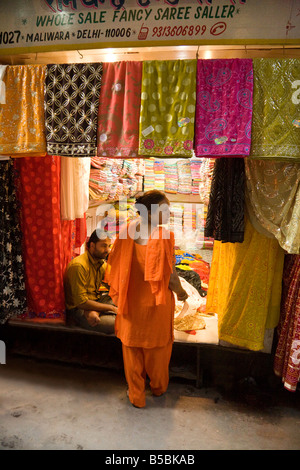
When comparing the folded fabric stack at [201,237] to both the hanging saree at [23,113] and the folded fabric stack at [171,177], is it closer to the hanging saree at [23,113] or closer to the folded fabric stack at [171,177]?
the folded fabric stack at [171,177]

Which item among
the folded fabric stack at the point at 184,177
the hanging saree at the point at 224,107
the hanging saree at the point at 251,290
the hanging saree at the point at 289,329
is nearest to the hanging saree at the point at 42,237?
the hanging saree at the point at 224,107

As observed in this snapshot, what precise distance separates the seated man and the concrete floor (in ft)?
1.85

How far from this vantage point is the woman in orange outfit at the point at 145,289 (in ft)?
9.12

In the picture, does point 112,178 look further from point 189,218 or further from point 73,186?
point 189,218

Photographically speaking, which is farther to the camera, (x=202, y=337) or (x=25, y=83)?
(x=202, y=337)

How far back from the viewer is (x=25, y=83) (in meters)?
2.81

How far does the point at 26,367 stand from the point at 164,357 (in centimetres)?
159

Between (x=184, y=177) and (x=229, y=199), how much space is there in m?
2.74

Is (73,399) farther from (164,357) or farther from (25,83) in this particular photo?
(25,83)

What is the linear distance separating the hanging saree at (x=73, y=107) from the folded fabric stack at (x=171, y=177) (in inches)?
114

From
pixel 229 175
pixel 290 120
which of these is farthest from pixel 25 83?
pixel 290 120

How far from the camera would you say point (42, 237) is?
345cm

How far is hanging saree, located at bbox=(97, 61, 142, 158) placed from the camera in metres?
2.63

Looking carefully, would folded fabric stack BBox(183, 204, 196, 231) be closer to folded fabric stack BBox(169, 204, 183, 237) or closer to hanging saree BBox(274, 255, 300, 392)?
folded fabric stack BBox(169, 204, 183, 237)
